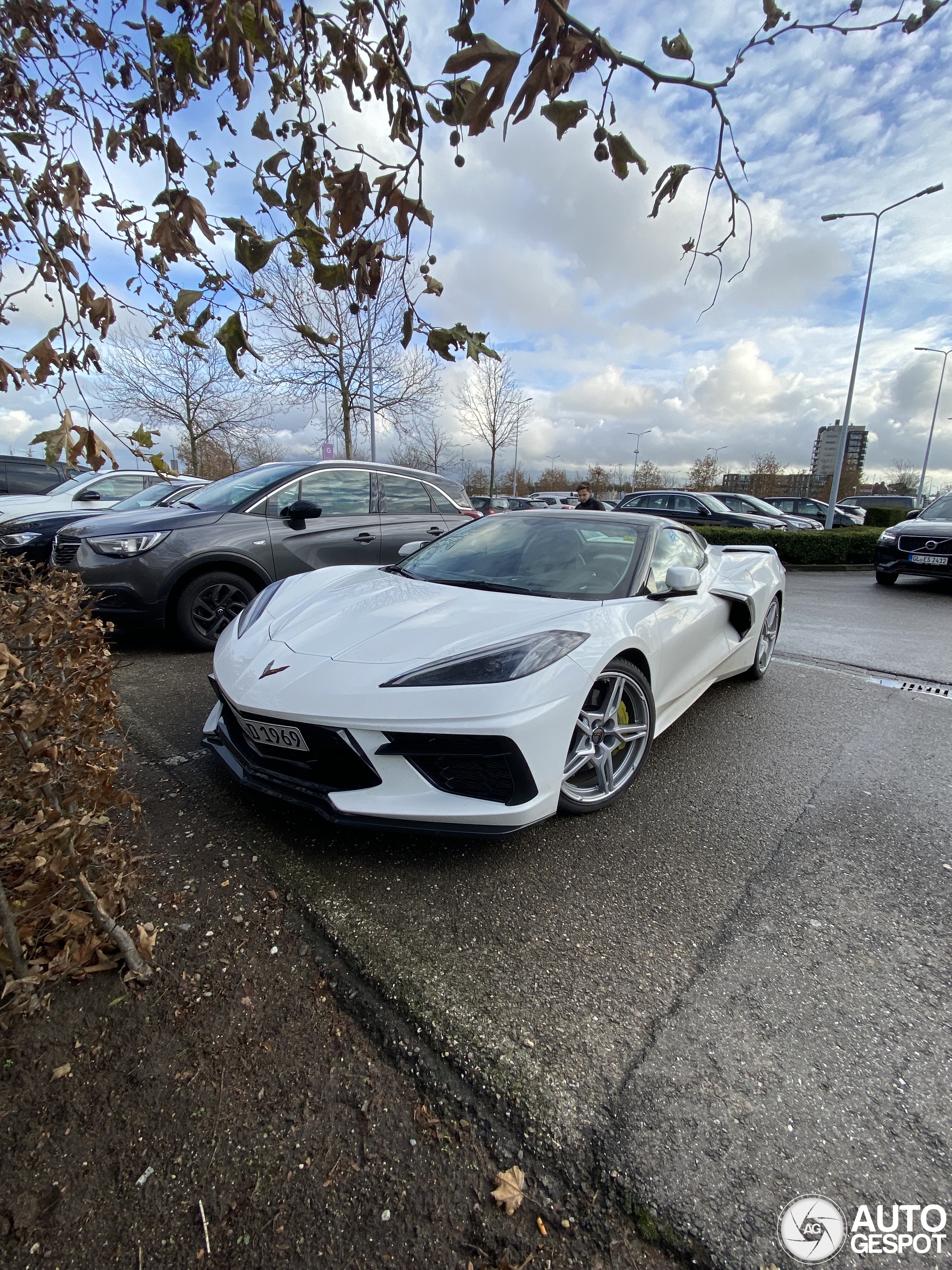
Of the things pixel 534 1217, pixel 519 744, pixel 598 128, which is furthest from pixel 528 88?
pixel 534 1217

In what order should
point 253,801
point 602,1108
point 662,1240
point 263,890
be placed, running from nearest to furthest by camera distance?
point 662,1240
point 602,1108
point 263,890
point 253,801

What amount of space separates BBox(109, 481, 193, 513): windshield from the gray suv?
9.05ft

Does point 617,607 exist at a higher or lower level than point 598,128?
lower

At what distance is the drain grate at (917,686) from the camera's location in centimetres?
442

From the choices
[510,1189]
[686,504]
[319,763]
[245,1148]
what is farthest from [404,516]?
[686,504]

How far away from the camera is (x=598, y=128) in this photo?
1578 millimetres

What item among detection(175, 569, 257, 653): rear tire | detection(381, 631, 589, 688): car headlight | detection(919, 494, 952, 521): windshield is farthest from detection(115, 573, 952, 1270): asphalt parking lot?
detection(919, 494, 952, 521): windshield

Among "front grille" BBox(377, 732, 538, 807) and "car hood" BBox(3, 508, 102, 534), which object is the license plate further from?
"car hood" BBox(3, 508, 102, 534)

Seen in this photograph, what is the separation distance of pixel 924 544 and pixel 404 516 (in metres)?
8.31

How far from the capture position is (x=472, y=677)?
6.95ft

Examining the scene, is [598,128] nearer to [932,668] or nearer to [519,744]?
[519,744]

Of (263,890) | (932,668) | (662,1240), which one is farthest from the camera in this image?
(932,668)

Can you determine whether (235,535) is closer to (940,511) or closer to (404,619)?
(404,619)

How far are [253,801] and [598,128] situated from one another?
260 cm
